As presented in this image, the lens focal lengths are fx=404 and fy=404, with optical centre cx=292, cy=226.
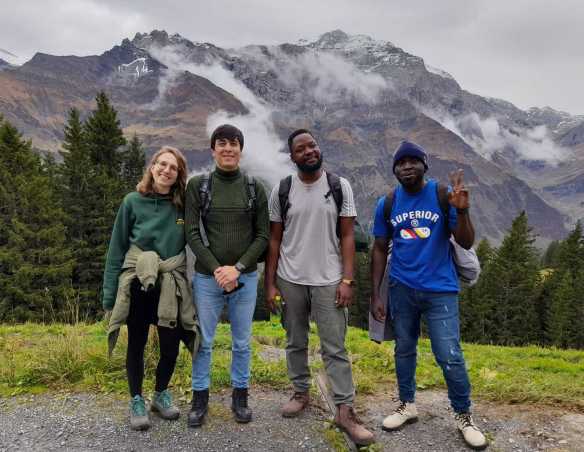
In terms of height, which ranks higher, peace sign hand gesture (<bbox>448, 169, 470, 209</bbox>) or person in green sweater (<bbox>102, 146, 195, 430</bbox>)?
peace sign hand gesture (<bbox>448, 169, 470, 209</bbox>)

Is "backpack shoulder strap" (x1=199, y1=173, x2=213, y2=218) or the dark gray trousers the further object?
the dark gray trousers

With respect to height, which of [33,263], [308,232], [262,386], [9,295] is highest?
[308,232]

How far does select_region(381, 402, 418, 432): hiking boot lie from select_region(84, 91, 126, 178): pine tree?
98.7ft

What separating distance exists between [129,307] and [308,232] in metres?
1.96

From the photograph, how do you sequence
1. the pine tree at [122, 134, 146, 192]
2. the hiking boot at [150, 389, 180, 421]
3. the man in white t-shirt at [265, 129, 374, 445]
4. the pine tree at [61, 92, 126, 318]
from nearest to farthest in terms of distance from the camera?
the man in white t-shirt at [265, 129, 374, 445]
the hiking boot at [150, 389, 180, 421]
the pine tree at [61, 92, 126, 318]
the pine tree at [122, 134, 146, 192]

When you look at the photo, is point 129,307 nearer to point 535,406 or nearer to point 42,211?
point 535,406

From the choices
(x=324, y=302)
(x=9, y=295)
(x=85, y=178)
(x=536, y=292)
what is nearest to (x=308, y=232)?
(x=324, y=302)

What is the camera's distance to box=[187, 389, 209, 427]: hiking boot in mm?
4285

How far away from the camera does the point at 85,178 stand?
27.7 metres

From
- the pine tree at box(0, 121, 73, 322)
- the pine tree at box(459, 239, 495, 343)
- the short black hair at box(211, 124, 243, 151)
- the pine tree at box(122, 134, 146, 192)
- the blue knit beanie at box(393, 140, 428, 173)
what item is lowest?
the pine tree at box(459, 239, 495, 343)

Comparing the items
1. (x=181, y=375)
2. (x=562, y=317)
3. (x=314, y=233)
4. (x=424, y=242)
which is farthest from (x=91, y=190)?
(x=562, y=317)

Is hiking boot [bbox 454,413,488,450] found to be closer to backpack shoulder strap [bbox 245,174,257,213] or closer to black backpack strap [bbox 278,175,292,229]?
black backpack strap [bbox 278,175,292,229]

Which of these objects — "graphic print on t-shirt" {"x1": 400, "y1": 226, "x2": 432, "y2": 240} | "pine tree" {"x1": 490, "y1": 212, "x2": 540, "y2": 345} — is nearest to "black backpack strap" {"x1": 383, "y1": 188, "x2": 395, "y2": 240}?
"graphic print on t-shirt" {"x1": 400, "y1": 226, "x2": 432, "y2": 240}

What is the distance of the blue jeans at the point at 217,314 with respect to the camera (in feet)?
13.9
